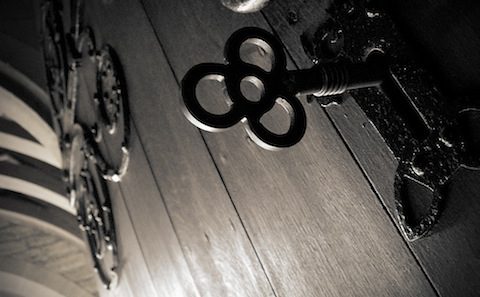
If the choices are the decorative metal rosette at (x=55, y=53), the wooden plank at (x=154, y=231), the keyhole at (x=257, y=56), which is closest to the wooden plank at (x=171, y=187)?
the wooden plank at (x=154, y=231)

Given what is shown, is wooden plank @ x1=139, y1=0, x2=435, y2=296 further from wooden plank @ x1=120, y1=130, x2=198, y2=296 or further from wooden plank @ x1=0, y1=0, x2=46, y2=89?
wooden plank @ x1=0, y1=0, x2=46, y2=89

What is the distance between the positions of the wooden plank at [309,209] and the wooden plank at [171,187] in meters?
Answer: 0.05

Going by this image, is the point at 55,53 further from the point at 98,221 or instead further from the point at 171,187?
the point at 171,187

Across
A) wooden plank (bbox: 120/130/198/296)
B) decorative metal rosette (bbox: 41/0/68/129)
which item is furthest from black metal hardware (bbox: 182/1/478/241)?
decorative metal rosette (bbox: 41/0/68/129)

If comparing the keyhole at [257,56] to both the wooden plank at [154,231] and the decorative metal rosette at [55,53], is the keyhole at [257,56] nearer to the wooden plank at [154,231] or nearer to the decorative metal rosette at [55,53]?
the wooden plank at [154,231]

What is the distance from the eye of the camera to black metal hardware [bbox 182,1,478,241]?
0.32 metres

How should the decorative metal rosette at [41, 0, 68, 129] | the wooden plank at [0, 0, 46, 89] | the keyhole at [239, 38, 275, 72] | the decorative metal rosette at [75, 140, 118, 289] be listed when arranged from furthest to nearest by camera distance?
the wooden plank at [0, 0, 46, 89] → the decorative metal rosette at [41, 0, 68, 129] → the decorative metal rosette at [75, 140, 118, 289] → the keyhole at [239, 38, 275, 72]

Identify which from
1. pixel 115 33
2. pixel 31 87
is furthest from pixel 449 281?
pixel 31 87

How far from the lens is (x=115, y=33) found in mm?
1104

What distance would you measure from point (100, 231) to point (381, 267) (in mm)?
1252

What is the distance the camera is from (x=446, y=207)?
37 cm

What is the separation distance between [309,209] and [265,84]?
0.84 feet

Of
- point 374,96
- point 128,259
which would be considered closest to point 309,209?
point 374,96

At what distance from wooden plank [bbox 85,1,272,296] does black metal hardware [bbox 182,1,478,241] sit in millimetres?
328
